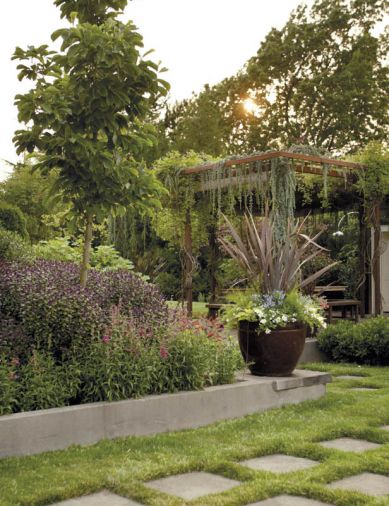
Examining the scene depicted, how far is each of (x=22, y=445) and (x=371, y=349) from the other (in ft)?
17.1

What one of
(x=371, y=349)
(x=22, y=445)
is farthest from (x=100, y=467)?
(x=371, y=349)

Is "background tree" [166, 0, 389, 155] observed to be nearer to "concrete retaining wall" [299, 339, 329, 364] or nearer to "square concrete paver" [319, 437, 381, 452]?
"concrete retaining wall" [299, 339, 329, 364]

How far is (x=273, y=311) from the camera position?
548cm

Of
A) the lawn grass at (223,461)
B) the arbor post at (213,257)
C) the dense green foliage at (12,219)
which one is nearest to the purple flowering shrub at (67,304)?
the lawn grass at (223,461)

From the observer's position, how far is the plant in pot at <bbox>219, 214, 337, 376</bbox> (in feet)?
17.9

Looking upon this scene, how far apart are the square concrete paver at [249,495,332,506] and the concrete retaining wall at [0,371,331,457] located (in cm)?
141

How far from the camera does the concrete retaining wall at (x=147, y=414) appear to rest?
3766 millimetres

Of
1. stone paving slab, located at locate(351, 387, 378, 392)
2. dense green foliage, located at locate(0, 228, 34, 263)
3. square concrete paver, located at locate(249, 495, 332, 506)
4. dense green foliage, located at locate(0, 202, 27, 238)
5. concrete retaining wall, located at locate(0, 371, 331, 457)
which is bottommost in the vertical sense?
square concrete paver, located at locate(249, 495, 332, 506)

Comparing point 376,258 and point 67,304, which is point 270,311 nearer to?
point 67,304

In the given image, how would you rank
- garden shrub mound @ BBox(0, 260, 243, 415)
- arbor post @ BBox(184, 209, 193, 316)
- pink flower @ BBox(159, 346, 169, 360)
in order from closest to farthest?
garden shrub mound @ BBox(0, 260, 243, 415) < pink flower @ BBox(159, 346, 169, 360) < arbor post @ BBox(184, 209, 193, 316)

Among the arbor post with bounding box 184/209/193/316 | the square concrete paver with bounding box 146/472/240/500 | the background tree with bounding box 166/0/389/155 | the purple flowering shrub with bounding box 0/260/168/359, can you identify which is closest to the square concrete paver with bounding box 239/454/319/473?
the square concrete paver with bounding box 146/472/240/500

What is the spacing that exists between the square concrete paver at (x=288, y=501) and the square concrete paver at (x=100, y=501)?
0.58 metres

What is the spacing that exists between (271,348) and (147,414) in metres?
1.47

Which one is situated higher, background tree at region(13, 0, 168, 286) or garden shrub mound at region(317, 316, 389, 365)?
background tree at region(13, 0, 168, 286)
